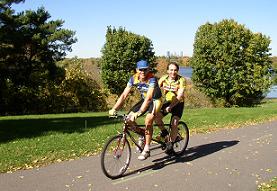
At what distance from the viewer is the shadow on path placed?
27.5 feet

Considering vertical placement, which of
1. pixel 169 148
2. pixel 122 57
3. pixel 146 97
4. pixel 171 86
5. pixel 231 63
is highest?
pixel 122 57

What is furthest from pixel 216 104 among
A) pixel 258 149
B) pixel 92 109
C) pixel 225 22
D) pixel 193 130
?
pixel 258 149

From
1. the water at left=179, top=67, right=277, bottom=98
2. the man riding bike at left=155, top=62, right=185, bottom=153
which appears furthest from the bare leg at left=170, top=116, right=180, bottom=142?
the water at left=179, top=67, right=277, bottom=98

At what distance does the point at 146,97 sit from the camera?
775 centimetres

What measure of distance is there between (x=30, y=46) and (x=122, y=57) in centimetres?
1841

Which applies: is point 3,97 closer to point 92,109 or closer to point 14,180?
point 92,109

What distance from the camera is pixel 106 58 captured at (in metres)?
40.6

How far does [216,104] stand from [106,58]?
1168 centimetres

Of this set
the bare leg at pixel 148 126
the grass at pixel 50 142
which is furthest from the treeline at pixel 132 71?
the bare leg at pixel 148 126

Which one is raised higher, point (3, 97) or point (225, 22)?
point (225, 22)

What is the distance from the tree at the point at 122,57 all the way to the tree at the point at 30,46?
1275cm

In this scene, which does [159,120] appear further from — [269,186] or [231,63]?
[231,63]

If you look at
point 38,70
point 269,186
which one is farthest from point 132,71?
point 269,186

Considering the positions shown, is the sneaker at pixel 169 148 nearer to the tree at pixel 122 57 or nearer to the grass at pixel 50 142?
the grass at pixel 50 142
